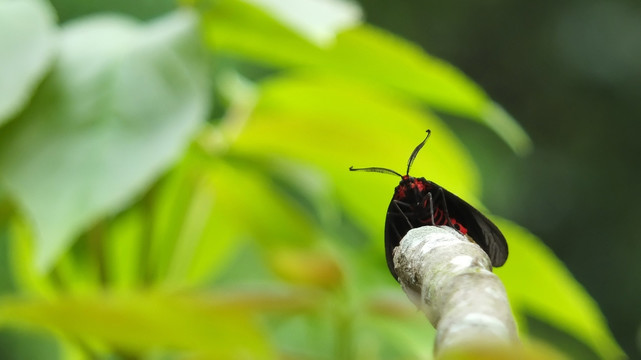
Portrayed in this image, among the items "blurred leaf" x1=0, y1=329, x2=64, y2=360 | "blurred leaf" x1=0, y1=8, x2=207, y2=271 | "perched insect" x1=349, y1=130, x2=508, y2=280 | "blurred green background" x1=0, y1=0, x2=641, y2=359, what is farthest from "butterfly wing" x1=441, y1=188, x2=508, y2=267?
"blurred leaf" x1=0, y1=329, x2=64, y2=360

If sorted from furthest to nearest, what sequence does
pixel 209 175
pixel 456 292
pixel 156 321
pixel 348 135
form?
pixel 209 175
pixel 348 135
pixel 156 321
pixel 456 292

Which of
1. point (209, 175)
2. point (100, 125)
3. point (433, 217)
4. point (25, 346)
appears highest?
point (433, 217)

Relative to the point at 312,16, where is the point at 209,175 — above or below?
below

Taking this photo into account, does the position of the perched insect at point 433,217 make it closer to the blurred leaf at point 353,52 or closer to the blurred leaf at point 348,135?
the blurred leaf at point 348,135

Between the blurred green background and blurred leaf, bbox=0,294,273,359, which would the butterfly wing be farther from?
blurred leaf, bbox=0,294,273,359

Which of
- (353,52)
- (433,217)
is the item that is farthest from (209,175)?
(433,217)

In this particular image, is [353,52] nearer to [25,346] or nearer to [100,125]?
[100,125]

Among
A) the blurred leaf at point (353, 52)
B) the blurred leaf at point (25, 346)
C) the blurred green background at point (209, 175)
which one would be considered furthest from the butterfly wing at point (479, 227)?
the blurred leaf at point (25, 346)

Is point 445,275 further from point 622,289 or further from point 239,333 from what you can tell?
point 622,289
